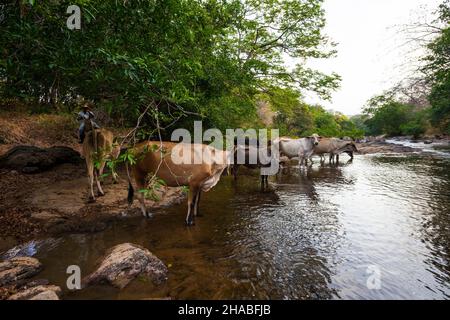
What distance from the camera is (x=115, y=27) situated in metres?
4.46

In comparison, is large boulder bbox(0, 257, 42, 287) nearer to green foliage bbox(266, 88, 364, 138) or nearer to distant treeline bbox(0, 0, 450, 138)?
distant treeline bbox(0, 0, 450, 138)

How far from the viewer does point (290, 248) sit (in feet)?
16.1

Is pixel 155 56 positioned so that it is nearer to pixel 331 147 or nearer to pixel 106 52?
pixel 106 52

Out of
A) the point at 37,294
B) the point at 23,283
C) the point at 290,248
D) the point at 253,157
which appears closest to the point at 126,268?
the point at 37,294

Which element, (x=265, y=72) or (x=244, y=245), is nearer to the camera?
(x=244, y=245)

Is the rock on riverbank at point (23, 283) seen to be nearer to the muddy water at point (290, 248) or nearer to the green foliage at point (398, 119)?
the muddy water at point (290, 248)

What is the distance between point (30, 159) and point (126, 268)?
7.67m

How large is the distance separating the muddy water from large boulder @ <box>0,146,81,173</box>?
5.23 metres

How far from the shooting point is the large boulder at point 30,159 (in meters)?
8.68

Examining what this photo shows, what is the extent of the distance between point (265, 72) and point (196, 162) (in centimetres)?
977

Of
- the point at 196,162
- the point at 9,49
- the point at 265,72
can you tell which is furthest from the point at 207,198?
the point at 265,72

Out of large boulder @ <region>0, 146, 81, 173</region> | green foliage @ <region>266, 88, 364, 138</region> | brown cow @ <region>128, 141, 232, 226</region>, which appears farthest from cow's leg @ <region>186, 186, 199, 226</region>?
green foliage @ <region>266, 88, 364, 138</region>
